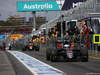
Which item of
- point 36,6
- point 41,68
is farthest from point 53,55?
point 36,6

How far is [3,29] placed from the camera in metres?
140

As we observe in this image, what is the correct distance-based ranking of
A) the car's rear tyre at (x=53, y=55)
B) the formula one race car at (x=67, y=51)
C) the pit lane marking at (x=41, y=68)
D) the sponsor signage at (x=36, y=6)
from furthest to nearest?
the sponsor signage at (x=36, y=6) < the car's rear tyre at (x=53, y=55) < the formula one race car at (x=67, y=51) < the pit lane marking at (x=41, y=68)

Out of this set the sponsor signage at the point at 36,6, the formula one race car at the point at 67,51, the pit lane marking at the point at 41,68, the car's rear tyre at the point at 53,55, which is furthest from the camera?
the sponsor signage at the point at 36,6

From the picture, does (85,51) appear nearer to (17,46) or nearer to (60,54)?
(60,54)

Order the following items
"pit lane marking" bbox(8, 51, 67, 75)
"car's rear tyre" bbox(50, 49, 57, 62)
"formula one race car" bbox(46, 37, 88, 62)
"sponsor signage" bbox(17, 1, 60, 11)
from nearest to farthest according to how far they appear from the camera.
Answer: "pit lane marking" bbox(8, 51, 67, 75)
"formula one race car" bbox(46, 37, 88, 62)
"car's rear tyre" bbox(50, 49, 57, 62)
"sponsor signage" bbox(17, 1, 60, 11)

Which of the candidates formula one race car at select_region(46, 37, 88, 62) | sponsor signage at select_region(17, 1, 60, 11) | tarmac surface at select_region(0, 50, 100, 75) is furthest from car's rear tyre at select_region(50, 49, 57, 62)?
sponsor signage at select_region(17, 1, 60, 11)

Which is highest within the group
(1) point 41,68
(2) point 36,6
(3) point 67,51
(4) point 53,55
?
(2) point 36,6

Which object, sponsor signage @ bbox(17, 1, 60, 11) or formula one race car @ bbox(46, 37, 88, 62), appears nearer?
formula one race car @ bbox(46, 37, 88, 62)

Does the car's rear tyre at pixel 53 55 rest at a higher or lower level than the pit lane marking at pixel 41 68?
higher

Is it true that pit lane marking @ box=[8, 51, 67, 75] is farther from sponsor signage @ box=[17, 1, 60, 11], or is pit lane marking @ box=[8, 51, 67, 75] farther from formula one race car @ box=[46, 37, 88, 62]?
sponsor signage @ box=[17, 1, 60, 11]

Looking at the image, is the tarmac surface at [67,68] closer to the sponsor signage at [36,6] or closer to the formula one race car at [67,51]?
the formula one race car at [67,51]

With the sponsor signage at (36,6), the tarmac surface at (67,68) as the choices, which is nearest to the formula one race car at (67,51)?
the tarmac surface at (67,68)

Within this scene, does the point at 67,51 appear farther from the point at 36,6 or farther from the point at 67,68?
the point at 36,6

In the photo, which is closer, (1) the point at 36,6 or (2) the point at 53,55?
(2) the point at 53,55
